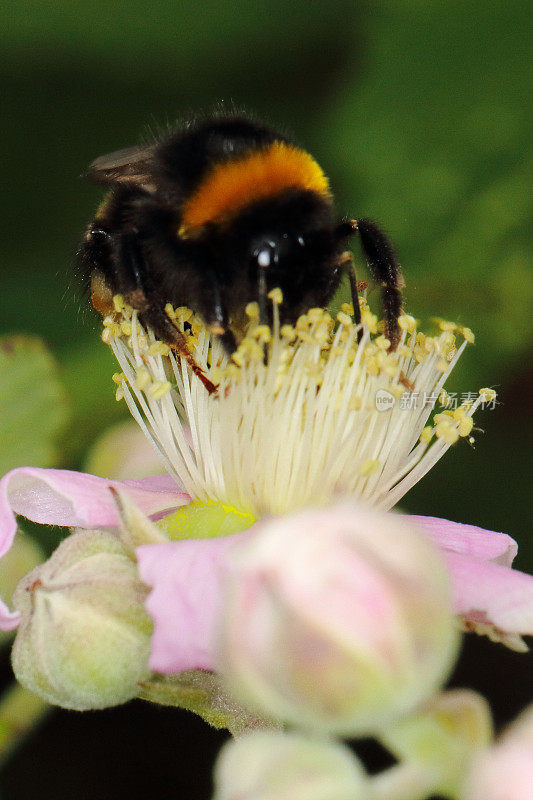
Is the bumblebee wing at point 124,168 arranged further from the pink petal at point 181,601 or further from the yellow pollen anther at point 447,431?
the pink petal at point 181,601

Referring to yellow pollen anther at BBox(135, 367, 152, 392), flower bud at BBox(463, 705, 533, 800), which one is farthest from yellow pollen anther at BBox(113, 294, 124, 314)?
flower bud at BBox(463, 705, 533, 800)

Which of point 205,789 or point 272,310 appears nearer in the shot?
point 272,310

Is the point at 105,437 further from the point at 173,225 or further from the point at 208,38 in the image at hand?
the point at 208,38

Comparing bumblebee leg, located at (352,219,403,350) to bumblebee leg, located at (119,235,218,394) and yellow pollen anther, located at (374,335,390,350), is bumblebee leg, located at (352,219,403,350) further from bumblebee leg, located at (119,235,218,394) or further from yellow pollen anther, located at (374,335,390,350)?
bumblebee leg, located at (119,235,218,394)

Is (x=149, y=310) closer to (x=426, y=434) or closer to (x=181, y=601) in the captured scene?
(x=426, y=434)

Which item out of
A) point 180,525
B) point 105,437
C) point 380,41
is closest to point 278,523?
point 180,525

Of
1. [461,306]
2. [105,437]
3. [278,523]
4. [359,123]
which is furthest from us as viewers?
[359,123]

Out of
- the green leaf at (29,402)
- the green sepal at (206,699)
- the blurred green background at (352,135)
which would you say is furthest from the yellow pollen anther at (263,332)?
the blurred green background at (352,135)

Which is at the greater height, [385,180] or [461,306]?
[385,180]
